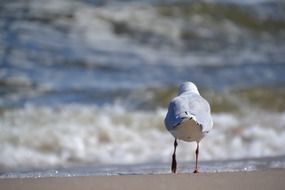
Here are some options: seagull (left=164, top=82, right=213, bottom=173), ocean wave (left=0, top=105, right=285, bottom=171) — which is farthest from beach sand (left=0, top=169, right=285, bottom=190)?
ocean wave (left=0, top=105, right=285, bottom=171)

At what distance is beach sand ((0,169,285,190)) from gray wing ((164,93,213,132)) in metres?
0.29

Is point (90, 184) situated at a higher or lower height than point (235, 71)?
lower

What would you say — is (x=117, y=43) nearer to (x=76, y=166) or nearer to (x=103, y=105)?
(x=103, y=105)

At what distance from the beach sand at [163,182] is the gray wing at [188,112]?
0.97 ft

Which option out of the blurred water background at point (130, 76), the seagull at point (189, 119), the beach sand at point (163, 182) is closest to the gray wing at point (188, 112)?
the seagull at point (189, 119)

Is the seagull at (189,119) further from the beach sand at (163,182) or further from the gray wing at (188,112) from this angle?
the beach sand at (163,182)

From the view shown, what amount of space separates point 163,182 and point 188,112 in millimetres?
422

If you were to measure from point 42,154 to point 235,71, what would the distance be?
3846mm

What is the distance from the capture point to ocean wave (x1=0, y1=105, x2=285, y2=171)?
23.7 ft

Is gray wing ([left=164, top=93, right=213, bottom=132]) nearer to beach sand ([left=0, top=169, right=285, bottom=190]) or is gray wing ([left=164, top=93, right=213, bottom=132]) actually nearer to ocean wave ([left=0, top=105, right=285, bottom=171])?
beach sand ([left=0, top=169, right=285, bottom=190])

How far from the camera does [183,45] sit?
11.8 metres

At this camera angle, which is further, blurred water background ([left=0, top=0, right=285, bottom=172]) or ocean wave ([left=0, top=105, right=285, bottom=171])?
blurred water background ([left=0, top=0, right=285, bottom=172])

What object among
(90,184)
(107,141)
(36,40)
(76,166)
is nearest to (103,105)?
(107,141)

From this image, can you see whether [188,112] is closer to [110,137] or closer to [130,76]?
[110,137]
